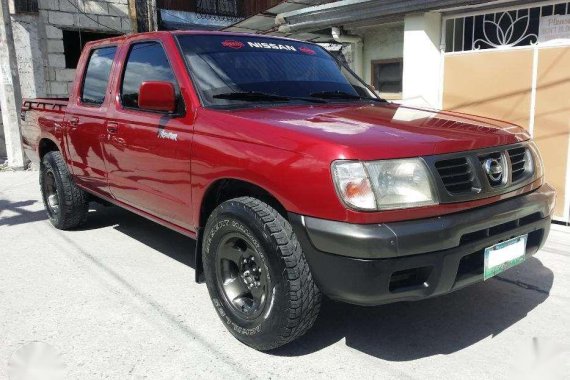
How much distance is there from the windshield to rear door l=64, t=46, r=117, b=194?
1.13m

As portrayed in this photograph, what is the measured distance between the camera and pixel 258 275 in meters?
2.88

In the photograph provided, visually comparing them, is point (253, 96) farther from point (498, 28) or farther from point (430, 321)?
point (498, 28)

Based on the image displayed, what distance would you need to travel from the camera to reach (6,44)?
948 cm

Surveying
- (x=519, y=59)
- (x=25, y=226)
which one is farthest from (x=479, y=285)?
(x=25, y=226)

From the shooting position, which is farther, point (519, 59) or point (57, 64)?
point (57, 64)

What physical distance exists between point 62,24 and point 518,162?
10.5m

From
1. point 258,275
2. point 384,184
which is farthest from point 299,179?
point 258,275

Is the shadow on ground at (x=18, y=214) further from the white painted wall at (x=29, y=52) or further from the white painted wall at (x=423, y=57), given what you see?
the white painted wall at (x=423, y=57)

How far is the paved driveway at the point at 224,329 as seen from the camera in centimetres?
277

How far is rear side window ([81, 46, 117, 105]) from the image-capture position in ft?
14.3

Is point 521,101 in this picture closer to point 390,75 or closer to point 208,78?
point 390,75

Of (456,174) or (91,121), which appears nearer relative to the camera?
(456,174)

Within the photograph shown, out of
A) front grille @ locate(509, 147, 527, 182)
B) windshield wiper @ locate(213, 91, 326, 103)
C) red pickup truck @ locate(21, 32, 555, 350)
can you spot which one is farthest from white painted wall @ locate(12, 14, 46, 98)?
front grille @ locate(509, 147, 527, 182)

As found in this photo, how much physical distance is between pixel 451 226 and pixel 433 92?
4.67 meters
